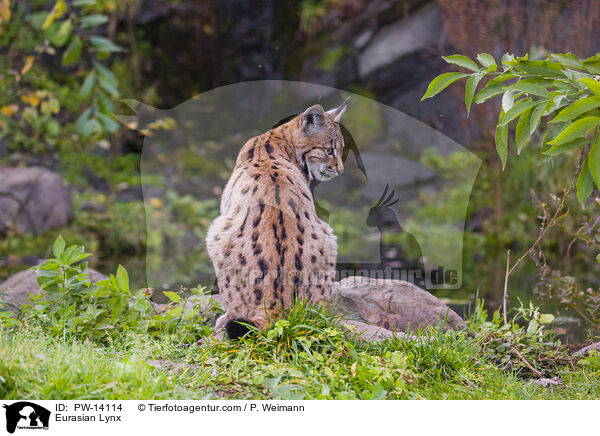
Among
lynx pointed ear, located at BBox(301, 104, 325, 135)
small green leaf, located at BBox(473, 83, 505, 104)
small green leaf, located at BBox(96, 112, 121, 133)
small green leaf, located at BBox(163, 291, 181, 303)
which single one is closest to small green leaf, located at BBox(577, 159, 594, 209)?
small green leaf, located at BBox(473, 83, 505, 104)

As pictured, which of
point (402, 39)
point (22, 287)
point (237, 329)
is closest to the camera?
point (237, 329)

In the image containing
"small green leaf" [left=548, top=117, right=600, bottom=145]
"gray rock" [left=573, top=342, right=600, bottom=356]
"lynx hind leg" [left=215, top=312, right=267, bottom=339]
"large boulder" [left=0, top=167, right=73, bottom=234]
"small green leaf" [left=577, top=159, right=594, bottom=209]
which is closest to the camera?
"small green leaf" [left=548, top=117, right=600, bottom=145]

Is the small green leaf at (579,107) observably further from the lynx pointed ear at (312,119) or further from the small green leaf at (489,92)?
Answer: the lynx pointed ear at (312,119)

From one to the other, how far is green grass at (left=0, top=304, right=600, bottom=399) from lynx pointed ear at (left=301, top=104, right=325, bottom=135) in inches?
42.0

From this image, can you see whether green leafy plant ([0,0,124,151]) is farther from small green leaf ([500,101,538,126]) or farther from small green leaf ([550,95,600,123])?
small green leaf ([550,95,600,123])

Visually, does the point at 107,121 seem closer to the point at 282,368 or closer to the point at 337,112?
the point at 337,112

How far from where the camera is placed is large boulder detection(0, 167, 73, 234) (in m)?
6.06

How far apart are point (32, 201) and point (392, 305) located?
461 cm

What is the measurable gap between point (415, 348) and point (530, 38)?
2.63 m

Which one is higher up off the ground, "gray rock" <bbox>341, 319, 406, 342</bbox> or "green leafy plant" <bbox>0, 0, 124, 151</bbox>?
"green leafy plant" <bbox>0, 0, 124, 151</bbox>

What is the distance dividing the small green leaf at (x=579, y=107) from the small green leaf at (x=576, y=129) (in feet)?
0.22

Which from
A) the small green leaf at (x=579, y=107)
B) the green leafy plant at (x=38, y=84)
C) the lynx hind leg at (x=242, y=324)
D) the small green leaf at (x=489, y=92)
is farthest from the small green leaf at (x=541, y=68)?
the green leafy plant at (x=38, y=84)

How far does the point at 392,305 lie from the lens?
3.52m

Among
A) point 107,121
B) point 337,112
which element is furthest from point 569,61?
point 107,121
